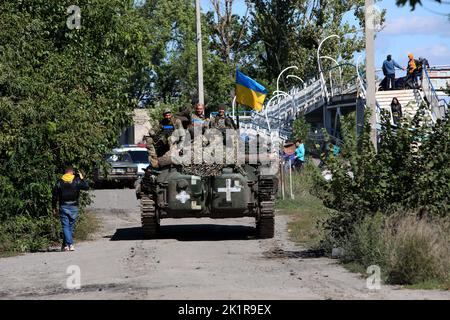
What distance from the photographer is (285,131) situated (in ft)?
149

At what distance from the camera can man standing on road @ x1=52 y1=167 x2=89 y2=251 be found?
18.5 m

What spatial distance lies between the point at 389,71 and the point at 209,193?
19124mm

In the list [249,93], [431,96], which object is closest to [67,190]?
[249,93]

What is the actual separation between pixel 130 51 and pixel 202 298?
1372 centimetres

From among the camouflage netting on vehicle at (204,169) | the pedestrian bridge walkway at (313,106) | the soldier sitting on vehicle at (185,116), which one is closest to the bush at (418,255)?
the camouflage netting on vehicle at (204,169)

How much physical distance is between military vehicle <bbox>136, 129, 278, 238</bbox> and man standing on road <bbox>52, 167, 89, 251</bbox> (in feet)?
4.71

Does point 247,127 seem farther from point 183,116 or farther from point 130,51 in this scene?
point 183,116

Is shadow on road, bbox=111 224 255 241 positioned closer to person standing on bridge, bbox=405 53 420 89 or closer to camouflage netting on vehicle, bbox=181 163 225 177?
camouflage netting on vehicle, bbox=181 163 225 177

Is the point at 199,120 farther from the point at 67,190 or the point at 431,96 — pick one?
the point at 431,96

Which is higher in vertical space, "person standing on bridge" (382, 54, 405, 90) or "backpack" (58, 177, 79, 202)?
"person standing on bridge" (382, 54, 405, 90)

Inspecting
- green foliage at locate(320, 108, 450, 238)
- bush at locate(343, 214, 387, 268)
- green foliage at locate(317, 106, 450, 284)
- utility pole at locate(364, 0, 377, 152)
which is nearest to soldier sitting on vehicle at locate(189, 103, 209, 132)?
utility pole at locate(364, 0, 377, 152)

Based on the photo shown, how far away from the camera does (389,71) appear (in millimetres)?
36906

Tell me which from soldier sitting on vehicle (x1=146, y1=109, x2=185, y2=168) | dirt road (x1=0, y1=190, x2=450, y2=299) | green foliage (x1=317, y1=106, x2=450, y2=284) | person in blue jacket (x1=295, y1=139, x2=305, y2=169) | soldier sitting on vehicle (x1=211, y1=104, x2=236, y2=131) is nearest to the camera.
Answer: dirt road (x1=0, y1=190, x2=450, y2=299)

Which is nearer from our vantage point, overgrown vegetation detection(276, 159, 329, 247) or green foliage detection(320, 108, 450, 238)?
green foliage detection(320, 108, 450, 238)
